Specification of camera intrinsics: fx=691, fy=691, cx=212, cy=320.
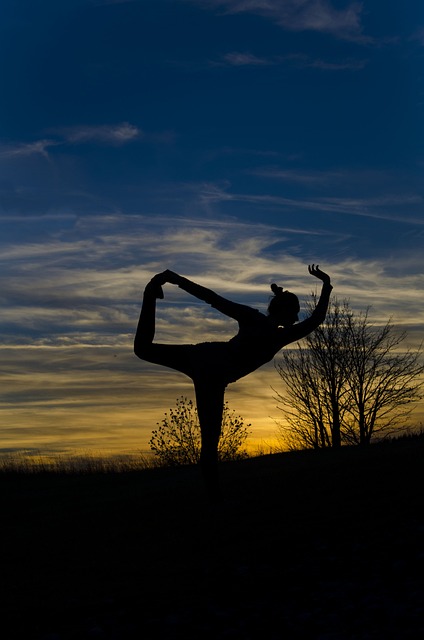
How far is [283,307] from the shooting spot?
10422 mm

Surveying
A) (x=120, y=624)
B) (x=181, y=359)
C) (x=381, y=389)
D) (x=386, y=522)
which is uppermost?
(x=381, y=389)

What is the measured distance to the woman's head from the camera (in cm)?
1041

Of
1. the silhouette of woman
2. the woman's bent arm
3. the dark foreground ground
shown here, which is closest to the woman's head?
the silhouette of woman

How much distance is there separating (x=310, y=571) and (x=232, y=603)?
1.11 metres

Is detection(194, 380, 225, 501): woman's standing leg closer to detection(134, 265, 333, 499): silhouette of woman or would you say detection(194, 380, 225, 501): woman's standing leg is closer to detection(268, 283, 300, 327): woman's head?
detection(134, 265, 333, 499): silhouette of woman

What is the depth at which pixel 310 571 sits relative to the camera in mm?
7824

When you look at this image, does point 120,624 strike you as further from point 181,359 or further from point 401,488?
point 401,488

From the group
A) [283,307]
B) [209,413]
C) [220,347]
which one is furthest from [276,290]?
[209,413]

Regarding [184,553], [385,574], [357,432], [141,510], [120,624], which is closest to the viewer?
[120,624]

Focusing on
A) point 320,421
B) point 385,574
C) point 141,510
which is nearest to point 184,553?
point 385,574

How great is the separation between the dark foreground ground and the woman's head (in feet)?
9.43

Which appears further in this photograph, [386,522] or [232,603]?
[386,522]

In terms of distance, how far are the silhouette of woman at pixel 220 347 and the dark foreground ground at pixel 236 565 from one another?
1.65 meters

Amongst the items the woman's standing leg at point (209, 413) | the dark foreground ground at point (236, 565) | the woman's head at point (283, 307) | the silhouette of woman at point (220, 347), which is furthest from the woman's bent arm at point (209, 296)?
the dark foreground ground at point (236, 565)
